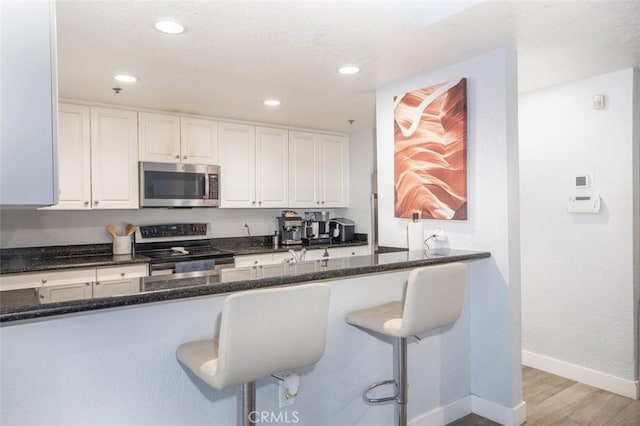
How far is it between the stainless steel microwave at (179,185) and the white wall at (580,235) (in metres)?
2.75

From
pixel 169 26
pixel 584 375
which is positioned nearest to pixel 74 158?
pixel 169 26

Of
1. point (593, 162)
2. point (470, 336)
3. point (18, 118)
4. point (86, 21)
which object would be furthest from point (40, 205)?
point (593, 162)

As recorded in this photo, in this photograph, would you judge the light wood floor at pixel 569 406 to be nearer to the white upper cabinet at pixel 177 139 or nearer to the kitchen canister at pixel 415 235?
the kitchen canister at pixel 415 235

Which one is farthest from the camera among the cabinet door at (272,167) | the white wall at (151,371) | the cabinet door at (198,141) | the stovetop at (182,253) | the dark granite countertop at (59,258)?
the cabinet door at (272,167)

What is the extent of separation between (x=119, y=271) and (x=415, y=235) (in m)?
2.35

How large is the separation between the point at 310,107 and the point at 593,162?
7.31 feet

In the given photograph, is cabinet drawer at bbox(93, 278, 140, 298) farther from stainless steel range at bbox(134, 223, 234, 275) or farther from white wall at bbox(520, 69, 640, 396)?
white wall at bbox(520, 69, 640, 396)

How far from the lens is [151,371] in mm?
1555

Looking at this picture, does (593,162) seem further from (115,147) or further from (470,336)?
(115,147)

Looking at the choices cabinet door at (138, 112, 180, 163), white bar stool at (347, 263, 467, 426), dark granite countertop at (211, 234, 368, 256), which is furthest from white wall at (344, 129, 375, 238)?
white bar stool at (347, 263, 467, 426)

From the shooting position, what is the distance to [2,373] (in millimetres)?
1293

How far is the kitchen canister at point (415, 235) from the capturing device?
275cm

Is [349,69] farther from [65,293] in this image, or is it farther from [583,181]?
[65,293]

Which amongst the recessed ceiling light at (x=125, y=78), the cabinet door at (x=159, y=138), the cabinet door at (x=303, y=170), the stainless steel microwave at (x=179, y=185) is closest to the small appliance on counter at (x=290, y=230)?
the cabinet door at (x=303, y=170)
